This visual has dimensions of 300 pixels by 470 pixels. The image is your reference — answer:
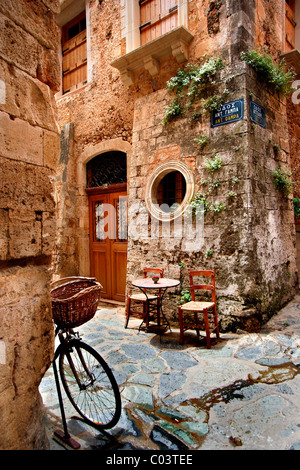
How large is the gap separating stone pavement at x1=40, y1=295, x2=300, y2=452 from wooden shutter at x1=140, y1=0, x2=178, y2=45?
501 cm

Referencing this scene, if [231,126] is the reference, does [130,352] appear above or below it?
below

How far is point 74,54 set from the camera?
268 inches

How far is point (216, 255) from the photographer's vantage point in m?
4.16

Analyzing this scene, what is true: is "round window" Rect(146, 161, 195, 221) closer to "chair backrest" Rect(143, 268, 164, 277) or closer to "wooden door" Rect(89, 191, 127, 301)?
"chair backrest" Rect(143, 268, 164, 277)

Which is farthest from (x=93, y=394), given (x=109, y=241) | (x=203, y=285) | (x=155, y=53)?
(x=155, y=53)

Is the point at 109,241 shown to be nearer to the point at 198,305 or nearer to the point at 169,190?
the point at 169,190

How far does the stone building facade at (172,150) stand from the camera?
404cm

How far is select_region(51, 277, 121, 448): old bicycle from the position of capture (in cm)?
200

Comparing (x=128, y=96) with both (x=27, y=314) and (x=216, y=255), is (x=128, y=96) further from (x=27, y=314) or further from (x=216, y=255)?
(x=27, y=314)

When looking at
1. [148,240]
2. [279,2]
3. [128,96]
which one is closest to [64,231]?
[148,240]

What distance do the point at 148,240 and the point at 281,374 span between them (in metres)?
2.75

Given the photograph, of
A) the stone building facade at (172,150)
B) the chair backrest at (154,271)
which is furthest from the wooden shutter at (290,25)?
the chair backrest at (154,271)

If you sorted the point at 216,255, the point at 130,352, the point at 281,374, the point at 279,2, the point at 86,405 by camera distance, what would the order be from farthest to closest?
the point at 279,2
the point at 216,255
the point at 130,352
the point at 281,374
the point at 86,405

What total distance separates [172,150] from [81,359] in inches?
137
